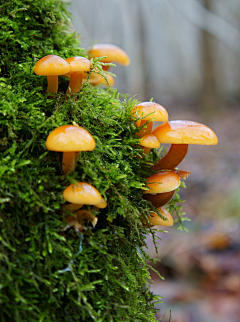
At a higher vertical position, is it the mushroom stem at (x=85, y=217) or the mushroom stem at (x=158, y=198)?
the mushroom stem at (x=85, y=217)

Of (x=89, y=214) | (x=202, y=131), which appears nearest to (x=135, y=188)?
(x=89, y=214)

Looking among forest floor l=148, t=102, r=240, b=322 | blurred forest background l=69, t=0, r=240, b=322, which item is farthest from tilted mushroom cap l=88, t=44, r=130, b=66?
forest floor l=148, t=102, r=240, b=322

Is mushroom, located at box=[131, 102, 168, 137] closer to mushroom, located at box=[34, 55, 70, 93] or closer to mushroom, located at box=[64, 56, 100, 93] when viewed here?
mushroom, located at box=[64, 56, 100, 93]

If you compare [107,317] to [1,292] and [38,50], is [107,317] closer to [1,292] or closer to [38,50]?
[1,292]

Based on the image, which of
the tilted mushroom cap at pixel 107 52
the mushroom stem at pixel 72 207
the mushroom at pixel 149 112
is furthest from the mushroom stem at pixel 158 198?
the tilted mushroom cap at pixel 107 52

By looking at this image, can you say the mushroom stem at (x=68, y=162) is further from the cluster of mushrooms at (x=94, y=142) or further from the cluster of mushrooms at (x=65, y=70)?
the cluster of mushrooms at (x=65, y=70)

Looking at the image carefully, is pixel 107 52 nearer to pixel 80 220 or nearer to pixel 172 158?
pixel 172 158

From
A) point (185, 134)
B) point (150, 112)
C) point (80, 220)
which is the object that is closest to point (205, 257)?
point (185, 134)
